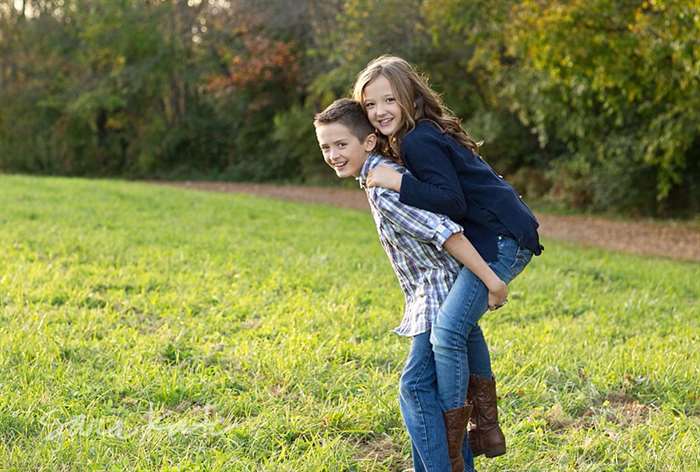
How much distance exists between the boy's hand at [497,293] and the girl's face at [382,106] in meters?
0.65

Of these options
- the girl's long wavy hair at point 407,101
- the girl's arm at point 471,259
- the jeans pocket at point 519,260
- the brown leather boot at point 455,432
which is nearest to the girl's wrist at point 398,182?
the girl's long wavy hair at point 407,101

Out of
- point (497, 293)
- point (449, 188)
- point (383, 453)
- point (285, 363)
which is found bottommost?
point (383, 453)

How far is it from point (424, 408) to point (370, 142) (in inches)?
38.4

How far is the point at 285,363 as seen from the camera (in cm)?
410

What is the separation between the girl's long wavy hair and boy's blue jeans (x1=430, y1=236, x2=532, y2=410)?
42cm

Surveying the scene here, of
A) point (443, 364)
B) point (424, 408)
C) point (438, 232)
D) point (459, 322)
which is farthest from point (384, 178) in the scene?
point (424, 408)

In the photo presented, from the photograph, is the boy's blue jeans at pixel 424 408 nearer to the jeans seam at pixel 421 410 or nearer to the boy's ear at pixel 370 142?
the jeans seam at pixel 421 410

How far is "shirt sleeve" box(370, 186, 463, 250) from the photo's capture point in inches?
102

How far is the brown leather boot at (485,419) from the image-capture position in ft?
9.71

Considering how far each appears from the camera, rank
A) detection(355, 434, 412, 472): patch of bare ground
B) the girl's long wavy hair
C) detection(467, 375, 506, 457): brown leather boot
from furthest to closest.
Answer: detection(355, 434, 412, 472): patch of bare ground → detection(467, 375, 506, 457): brown leather boot → the girl's long wavy hair

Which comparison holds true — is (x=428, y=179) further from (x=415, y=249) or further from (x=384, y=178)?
(x=415, y=249)

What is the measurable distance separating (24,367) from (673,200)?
15098 millimetres

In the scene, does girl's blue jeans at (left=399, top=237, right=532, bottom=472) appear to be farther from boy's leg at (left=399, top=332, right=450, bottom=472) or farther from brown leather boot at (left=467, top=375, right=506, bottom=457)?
brown leather boot at (left=467, top=375, right=506, bottom=457)

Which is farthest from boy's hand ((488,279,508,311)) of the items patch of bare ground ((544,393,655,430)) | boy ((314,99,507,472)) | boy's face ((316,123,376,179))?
patch of bare ground ((544,393,655,430))
